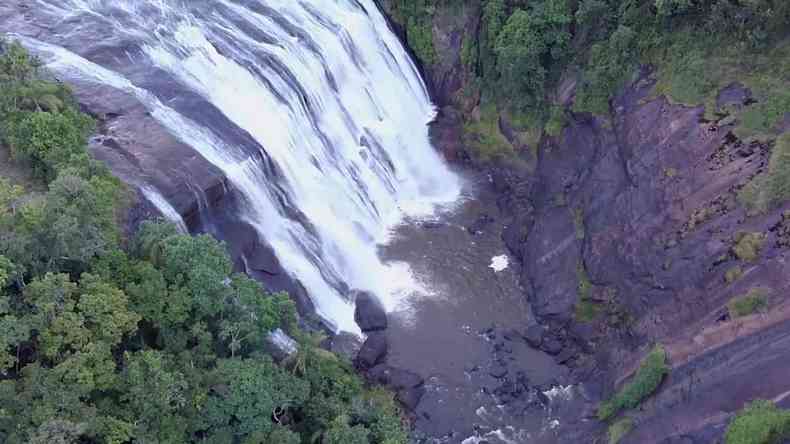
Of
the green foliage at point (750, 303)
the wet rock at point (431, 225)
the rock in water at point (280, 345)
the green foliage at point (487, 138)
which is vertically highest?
the green foliage at point (750, 303)

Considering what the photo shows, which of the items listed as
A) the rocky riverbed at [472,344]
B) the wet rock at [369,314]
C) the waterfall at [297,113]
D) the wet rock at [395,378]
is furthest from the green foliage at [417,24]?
the wet rock at [395,378]

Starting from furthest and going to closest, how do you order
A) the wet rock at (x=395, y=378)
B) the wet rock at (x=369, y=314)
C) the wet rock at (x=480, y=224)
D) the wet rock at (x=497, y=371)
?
the wet rock at (x=480, y=224) < the wet rock at (x=369, y=314) < the wet rock at (x=497, y=371) < the wet rock at (x=395, y=378)

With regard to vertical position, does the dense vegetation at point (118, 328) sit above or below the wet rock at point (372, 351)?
above

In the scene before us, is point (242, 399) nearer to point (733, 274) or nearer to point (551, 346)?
point (551, 346)

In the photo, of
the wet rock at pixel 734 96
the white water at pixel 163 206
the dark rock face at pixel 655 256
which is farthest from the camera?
the wet rock at pixel 734 96

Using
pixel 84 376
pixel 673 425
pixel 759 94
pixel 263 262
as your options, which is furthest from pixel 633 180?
pixel 84 376

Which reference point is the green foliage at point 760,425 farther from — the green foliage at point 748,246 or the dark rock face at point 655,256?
the green foliage at point 748,246

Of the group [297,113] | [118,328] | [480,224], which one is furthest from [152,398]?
[480,224]
